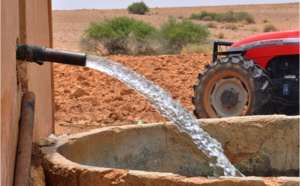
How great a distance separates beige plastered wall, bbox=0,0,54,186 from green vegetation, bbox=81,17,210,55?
20238 mm

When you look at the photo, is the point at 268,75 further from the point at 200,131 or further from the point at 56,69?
the point at 56,69

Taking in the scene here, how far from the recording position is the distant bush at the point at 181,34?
29189mm

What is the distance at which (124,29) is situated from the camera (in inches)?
1193

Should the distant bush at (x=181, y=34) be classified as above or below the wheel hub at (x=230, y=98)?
above

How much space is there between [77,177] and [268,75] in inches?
217

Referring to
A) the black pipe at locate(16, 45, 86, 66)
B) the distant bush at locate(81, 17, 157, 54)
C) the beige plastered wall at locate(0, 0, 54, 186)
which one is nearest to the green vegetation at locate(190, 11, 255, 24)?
the distant bush at locate(81, 17, 157, 54)

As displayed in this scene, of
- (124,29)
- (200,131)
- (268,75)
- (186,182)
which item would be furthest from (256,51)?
(124,29)

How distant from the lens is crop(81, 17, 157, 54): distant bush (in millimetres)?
27922

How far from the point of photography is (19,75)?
180 inches

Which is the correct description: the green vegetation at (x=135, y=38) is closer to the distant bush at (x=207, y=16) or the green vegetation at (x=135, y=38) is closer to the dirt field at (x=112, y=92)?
the dirt field at (x=112, y=92)

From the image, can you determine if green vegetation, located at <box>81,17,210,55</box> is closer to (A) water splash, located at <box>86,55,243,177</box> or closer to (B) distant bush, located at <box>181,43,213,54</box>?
(B) distant bush, located at <box>181,43,213,54</box>

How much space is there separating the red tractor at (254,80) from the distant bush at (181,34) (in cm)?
1902

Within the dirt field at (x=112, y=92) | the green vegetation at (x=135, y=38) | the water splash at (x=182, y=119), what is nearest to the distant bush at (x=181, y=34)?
the green vegetation at (x=135, y=38)

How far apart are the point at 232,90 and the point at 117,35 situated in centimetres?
1933
